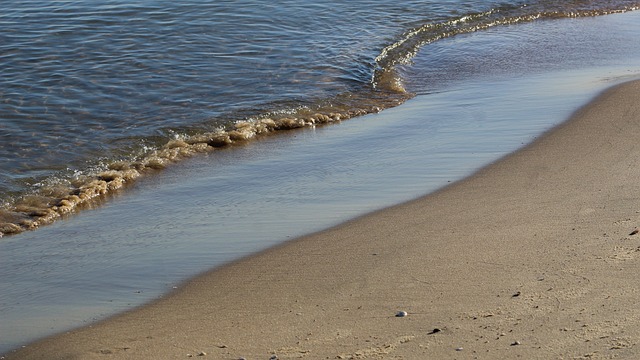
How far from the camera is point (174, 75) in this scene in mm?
10977

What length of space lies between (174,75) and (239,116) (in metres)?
1.65

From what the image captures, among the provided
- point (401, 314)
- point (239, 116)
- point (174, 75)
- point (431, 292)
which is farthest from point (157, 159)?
point (401, 314)

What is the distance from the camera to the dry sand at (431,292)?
4.35 meters

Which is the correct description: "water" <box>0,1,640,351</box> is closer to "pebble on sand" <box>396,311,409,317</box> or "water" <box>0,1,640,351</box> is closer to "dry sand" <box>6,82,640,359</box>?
"dry sand" <box>6,82,640,359</box>

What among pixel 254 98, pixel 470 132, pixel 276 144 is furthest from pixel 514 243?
pixel 254 98

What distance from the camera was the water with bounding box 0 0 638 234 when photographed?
324 inches

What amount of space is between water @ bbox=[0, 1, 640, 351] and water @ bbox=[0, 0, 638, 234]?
0.03 meters

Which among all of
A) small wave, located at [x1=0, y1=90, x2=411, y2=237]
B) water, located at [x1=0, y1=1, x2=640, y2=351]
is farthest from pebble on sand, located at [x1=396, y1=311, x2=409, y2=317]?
small wave, located at [x1=0, y1=90, x2=411, y2=237]

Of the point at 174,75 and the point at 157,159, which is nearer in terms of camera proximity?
the point at 157,159

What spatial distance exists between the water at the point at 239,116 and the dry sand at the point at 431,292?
34 cm

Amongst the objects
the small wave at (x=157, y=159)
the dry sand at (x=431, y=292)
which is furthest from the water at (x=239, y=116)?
the dry sand at (x=431, y=292)

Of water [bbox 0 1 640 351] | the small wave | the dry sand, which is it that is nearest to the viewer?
the dry sand

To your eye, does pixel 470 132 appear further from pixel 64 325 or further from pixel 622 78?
pixel 64 325

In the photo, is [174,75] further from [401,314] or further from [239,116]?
[401,314]
